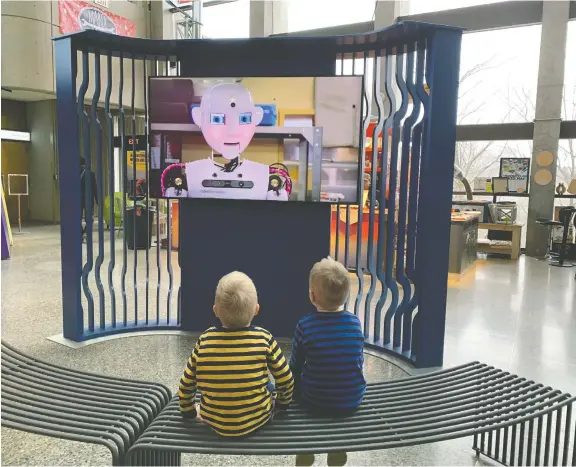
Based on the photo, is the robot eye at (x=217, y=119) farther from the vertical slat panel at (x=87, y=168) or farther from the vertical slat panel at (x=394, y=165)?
the vertical slat panel at (x=394, y=165)

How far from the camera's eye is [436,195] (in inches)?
134

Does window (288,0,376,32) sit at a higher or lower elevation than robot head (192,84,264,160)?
higher

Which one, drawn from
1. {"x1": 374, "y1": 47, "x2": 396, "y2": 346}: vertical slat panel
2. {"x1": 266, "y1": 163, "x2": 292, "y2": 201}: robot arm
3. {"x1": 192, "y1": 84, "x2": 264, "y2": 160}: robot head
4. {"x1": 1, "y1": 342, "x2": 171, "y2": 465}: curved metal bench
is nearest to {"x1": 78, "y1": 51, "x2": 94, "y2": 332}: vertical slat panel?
{"x1": 192, "y1": 84, "x2": 264, "y2": 160}: robot head

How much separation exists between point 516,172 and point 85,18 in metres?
10.5

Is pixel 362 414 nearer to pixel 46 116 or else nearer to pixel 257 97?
pixel 257 97

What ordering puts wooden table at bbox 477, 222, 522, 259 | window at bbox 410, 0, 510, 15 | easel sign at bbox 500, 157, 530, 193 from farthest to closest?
window at bbox 410, 0, 510, 15, easel sign at bbox 500, 157, 530, 193, wooden table at bbox 477, 222, 522, 259

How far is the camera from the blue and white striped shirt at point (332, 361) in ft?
6.56

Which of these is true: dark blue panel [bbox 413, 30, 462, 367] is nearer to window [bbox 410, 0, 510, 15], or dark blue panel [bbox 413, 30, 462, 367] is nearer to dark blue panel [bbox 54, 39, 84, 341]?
dark blue panel [bbox 54, 39, 84, 341]

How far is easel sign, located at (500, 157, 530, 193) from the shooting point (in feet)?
32.0

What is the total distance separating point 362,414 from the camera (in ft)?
6.56

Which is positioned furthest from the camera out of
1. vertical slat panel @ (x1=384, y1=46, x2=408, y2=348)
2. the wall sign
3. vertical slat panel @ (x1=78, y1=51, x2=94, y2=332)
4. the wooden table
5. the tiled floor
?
the wall sign

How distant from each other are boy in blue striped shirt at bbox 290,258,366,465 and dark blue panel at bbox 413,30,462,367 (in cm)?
154

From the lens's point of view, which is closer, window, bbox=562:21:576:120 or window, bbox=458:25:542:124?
window, bbox=562:21:576:120

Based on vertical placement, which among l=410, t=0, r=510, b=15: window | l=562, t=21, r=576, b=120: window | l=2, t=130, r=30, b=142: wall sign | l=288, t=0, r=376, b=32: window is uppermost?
l=288, t=0, r=376, b=32: window
